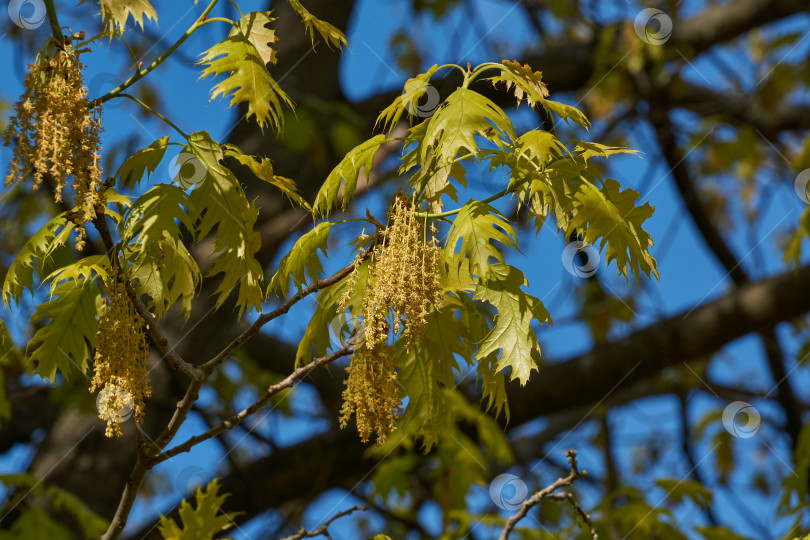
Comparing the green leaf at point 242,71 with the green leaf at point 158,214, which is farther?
the green leaf at point 242,71

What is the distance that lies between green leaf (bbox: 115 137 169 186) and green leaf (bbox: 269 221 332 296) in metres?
0.34

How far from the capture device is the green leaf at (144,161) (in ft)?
5.48

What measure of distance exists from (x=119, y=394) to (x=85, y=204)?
35 cm

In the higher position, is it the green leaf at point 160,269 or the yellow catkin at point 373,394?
the green leaf at point 160,269

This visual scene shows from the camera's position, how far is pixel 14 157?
149 cm

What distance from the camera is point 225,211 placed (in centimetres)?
163

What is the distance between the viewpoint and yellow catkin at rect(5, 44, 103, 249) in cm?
143
